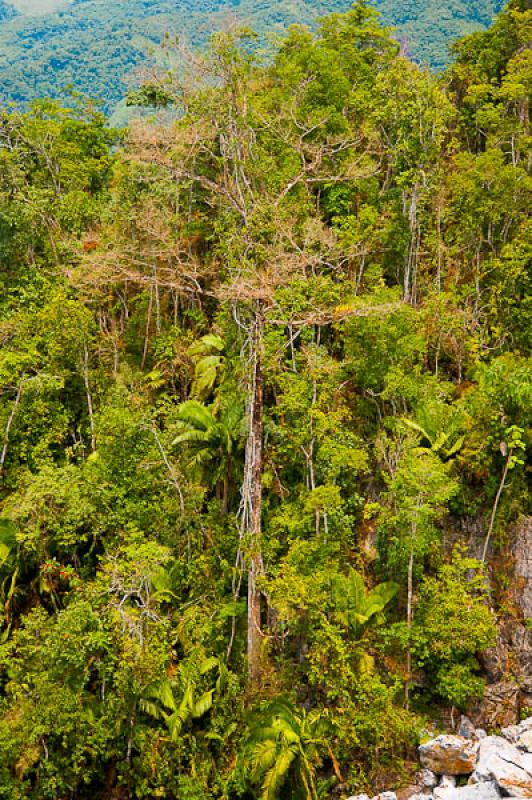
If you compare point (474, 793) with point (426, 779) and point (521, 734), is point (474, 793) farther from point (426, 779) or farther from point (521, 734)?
point (521, 734)

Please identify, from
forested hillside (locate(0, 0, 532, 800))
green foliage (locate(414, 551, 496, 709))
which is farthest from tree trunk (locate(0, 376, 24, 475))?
green foliage (locate(414, 551, 496, 709))

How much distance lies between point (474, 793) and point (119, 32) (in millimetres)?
115237

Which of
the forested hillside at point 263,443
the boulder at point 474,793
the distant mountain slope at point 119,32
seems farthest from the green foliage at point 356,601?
the distant mountain slope at point 119,32

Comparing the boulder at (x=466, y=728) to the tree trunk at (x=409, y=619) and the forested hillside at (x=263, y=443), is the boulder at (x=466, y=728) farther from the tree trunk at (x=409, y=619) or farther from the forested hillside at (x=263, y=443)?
the tree trunk at (x=409, y=619)

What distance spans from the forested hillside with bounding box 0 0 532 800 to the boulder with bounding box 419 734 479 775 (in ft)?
1.27

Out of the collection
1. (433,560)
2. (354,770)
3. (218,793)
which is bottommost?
(218,793)

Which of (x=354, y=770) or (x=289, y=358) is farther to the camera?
(x=289, y=358)

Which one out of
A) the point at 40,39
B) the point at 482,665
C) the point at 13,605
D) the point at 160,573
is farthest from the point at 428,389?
the point at 40,39

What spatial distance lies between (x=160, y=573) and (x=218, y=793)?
360 centimetres

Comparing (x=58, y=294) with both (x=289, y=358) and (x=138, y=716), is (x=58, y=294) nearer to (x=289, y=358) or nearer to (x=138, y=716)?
(x=289, y=358)

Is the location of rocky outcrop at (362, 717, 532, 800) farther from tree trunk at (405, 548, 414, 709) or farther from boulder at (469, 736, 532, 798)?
tree trunk at (405, 548, 414, 709)

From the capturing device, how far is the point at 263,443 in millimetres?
12953

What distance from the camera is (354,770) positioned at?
10.3 metres

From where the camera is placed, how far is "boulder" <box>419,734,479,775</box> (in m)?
9.79
